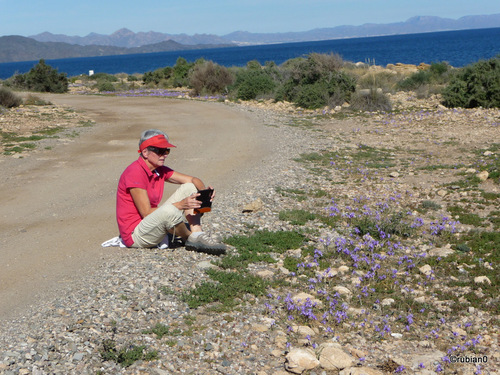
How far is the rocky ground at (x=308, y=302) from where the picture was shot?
437 cm

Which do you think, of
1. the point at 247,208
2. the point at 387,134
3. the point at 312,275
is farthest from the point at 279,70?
the point at 312,275

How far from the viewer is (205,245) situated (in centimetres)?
627

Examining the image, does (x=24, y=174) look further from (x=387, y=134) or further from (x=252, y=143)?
(x=387, y=134)

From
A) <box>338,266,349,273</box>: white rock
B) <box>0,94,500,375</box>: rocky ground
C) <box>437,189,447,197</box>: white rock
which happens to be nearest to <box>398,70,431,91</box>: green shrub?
<box>0,94,500,375</box>: rocky ground

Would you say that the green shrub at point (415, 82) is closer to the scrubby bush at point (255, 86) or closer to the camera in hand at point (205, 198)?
the scrubby bush at point (255, 86)

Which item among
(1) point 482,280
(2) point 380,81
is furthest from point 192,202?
(2) point 380,81

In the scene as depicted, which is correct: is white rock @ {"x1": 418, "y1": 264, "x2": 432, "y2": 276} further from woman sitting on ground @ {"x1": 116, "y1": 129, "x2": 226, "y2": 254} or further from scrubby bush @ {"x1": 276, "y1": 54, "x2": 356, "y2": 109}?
scrubby bush @ {"x1": 276, "y1": 54, "x2": 356, "y2": 109}

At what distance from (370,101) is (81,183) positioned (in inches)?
511

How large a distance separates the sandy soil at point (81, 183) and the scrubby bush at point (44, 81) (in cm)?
1468

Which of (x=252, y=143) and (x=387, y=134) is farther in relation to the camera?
(x=387, y=134)

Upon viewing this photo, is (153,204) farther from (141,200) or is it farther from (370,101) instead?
(370,101)

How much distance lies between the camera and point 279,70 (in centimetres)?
2909

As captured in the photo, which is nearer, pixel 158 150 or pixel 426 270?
pixel 158 150

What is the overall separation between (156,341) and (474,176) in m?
7.91
